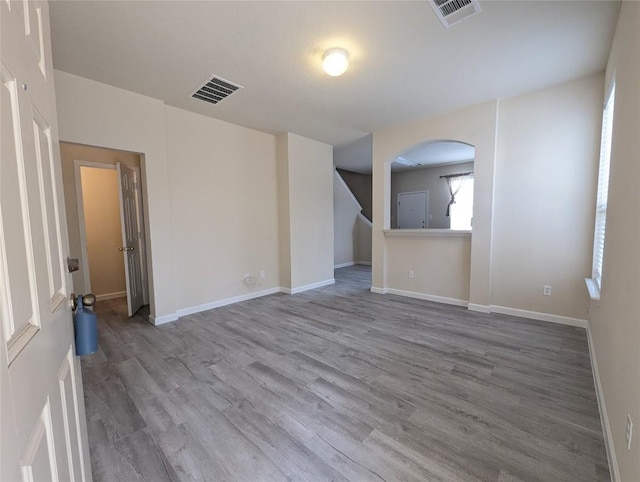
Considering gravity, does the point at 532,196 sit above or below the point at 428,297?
above

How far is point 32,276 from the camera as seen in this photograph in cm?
68

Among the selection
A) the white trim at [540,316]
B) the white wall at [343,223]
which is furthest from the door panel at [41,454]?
the white wall at [343,223]

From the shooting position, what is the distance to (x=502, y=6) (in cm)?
195

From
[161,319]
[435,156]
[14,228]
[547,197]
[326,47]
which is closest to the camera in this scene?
[14,228]

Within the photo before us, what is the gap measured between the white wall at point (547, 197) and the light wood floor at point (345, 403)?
1.45ft

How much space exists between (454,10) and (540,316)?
10.7 feet

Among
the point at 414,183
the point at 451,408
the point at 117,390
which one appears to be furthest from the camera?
the point at 414,183

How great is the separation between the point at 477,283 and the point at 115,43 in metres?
4.48

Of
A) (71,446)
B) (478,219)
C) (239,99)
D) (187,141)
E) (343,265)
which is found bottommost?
(343,265)

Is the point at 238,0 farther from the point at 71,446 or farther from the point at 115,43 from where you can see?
the point at 71,446

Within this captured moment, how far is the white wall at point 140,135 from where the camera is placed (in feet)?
8.91

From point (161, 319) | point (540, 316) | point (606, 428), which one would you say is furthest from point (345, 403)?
point (540, 316)

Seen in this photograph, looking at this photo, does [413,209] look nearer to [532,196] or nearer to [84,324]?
[532,196]

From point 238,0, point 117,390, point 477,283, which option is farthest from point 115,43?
point 477,283
